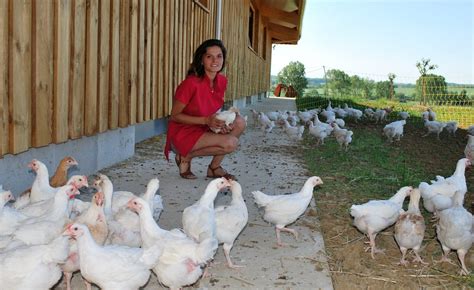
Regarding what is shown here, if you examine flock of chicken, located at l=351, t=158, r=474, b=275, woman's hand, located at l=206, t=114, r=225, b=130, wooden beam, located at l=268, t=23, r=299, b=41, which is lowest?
flock of chicken, located at l=351, t=158, r=474, b=275

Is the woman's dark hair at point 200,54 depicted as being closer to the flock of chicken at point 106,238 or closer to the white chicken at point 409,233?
the flock of chicken at point 106,238

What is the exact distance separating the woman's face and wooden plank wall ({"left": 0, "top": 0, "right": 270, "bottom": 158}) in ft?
3.28

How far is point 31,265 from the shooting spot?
9.17 ft

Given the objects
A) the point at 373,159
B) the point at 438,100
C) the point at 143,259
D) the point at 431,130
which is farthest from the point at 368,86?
the point at 143,259

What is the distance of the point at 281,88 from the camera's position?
41.0m

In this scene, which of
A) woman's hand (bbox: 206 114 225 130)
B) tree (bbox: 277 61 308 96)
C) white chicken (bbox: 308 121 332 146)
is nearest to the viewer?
woman's hand (bbox: 206 114 225 130)

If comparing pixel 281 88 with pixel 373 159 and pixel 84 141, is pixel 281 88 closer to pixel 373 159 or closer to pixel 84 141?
pixel 373 159

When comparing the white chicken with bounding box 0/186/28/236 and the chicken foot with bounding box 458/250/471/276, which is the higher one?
the white chicken with bounding box 0/186/28/236

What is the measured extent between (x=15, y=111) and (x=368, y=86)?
4064 centimetres

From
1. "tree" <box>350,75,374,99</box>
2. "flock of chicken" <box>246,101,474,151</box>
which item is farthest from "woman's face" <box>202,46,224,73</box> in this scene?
"tree" <box>350,75,374,99</box>

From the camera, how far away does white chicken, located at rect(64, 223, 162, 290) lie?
2.94 m

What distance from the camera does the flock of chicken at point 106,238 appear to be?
2859 mm

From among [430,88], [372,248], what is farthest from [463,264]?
[430,88]

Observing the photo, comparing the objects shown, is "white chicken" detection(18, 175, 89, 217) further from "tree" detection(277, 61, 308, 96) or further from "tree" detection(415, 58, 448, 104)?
"tree" detection(277, 61, 308, 96)
